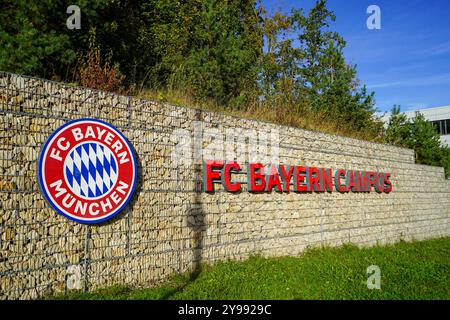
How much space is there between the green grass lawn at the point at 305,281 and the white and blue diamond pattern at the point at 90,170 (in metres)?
1.46

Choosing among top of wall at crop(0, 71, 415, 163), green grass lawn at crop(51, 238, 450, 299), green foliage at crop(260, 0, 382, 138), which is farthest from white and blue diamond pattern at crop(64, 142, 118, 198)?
green foliage at crop(260, 0, 382, 138)

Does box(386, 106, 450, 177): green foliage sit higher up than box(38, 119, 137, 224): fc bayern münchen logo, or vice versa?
box(386, 106, 450, 177): green foliage

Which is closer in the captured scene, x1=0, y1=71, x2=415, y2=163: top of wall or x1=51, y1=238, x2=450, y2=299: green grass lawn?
x1=0, y1=71, x2=415, y2=163: top of wall

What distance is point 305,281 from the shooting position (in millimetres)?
6578

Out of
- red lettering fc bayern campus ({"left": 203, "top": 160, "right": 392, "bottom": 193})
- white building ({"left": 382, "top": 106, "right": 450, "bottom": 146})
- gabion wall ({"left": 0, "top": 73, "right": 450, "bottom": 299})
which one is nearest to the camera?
gabion wall ({"left": 0, "top": 73, "right": 450, "bottom": 299})

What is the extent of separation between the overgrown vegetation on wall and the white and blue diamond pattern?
8.46 feet

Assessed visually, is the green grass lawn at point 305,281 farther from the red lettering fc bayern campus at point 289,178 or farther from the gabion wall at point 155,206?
the red lettering fc bayern campus at point 289,178

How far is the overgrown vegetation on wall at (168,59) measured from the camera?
8414mm

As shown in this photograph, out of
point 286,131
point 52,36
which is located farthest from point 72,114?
point 286,131

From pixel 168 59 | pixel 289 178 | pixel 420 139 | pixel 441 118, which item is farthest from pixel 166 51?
pixel 441 118

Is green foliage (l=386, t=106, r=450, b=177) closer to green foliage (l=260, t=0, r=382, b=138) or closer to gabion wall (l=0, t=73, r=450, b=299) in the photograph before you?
green foliage (l=260, t=0, r=382, b=138)

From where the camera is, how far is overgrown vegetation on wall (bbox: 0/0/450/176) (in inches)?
331

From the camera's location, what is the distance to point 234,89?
47.7 ft
